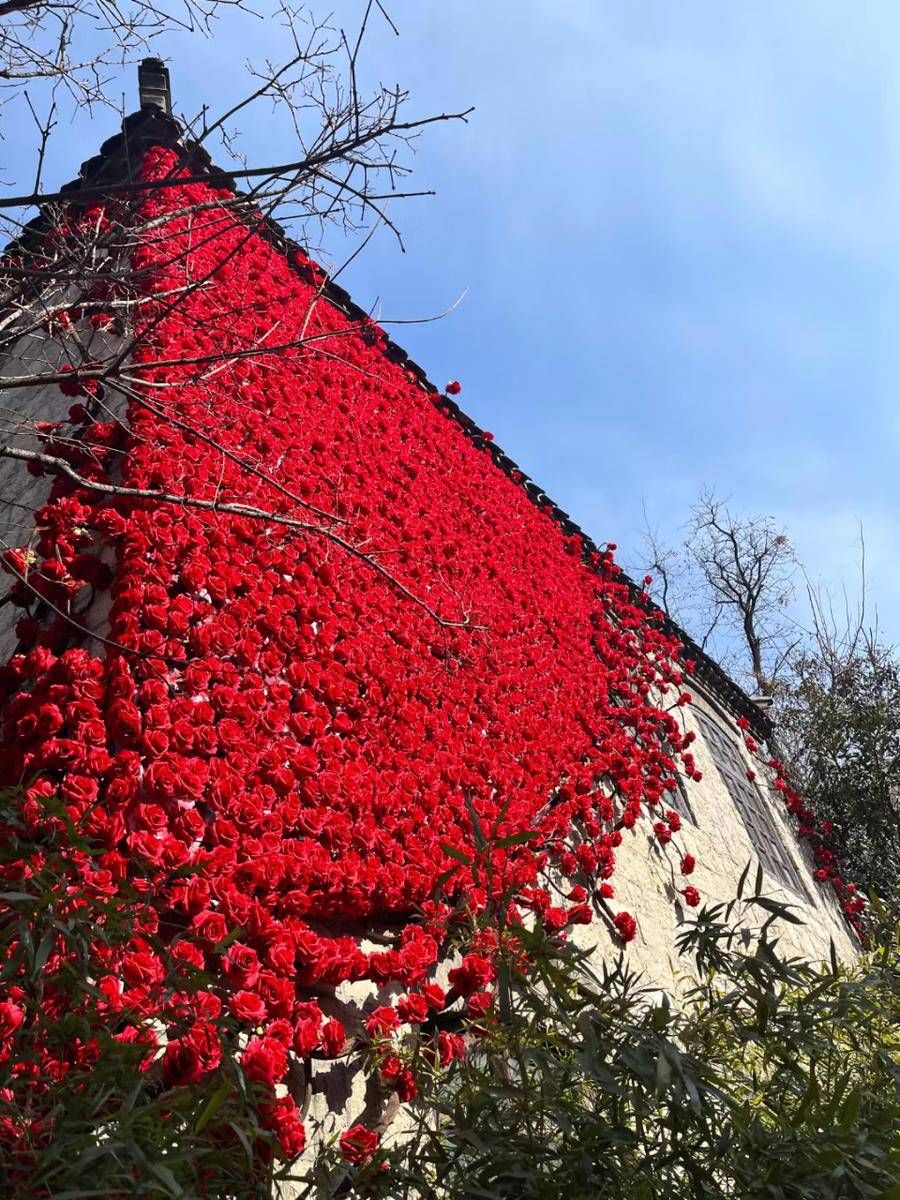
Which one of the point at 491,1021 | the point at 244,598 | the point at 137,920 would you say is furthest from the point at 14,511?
the point at 491,1021

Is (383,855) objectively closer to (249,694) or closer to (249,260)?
(249,694)

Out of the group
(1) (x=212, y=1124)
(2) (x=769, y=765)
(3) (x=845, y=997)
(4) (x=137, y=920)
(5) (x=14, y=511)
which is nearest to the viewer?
(1) (x=212, y=1124)

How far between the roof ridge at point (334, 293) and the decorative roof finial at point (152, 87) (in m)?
0.13

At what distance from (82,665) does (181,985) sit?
128 cm

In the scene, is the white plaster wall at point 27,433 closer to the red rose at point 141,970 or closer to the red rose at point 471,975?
the red rose at point 141,970

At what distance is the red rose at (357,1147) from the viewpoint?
2.67m

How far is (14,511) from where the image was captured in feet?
14.4

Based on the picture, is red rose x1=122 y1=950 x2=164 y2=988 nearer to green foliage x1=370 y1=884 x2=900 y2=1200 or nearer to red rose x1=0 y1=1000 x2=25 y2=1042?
red rose x1=0 y1=1000 x2=25 y2=1042

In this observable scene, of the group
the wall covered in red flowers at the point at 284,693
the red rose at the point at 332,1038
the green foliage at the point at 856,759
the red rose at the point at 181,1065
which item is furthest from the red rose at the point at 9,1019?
the green foliage at the point at 856,759

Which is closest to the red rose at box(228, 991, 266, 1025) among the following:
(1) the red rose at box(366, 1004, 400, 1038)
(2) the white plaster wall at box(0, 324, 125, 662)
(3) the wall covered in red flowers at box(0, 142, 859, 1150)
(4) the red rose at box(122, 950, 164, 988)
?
(3) the wall covered in red flowers at box(0, 142, 859, 1150)

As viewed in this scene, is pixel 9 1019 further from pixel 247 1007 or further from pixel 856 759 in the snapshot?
pixel 856 759

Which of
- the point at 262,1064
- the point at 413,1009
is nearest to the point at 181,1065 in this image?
the point at 262,1064

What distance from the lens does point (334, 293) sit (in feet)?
22.6

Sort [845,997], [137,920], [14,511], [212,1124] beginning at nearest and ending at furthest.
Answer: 1. [212,1124]
2. [137,920]
3. [845,997]
4. [14,511]
